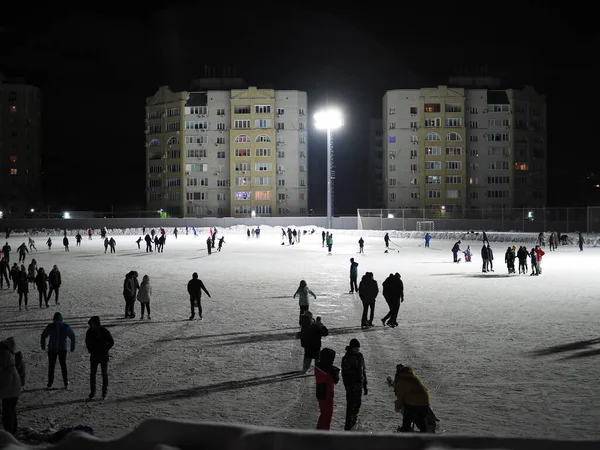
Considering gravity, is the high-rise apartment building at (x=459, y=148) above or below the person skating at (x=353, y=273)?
above

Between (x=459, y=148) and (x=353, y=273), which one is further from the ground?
(x=459, y=148)

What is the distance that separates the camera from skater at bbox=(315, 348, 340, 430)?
6.79 m

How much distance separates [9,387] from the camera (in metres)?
6.97

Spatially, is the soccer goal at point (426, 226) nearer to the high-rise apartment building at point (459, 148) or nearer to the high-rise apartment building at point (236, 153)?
the high-rise apartment building at point (459, 148)

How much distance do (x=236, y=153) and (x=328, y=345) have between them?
90374 mm

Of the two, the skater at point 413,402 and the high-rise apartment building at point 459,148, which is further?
the high-rise apartment building at point 459,148

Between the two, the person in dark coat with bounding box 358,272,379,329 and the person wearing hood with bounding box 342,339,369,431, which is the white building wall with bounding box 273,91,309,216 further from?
the person wearing hood with bounding box 342,339,369,431

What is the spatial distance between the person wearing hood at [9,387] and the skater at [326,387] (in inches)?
151

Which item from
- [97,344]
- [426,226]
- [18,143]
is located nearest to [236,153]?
[426,226]

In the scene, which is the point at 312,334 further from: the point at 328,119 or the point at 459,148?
the point at 459,148

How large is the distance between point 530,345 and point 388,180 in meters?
87.5

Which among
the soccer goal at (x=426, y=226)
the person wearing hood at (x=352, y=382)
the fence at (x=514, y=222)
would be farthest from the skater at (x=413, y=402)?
the soccer goal at (x=426, y=226)

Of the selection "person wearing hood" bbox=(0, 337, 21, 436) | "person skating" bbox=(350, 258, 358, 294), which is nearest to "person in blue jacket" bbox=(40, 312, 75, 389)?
"person wearing hood" bbox=(0, 337, 21, 436)

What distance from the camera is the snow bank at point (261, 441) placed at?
334 centimetres
